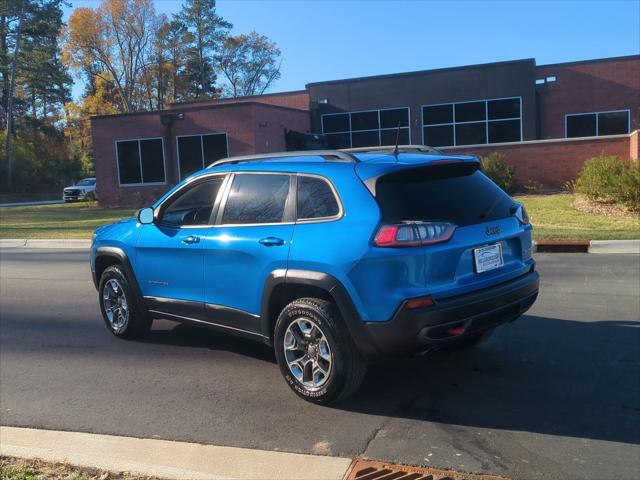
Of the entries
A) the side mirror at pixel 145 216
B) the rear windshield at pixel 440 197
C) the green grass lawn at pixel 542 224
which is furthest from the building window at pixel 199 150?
the rear windshield at pixel 440 197

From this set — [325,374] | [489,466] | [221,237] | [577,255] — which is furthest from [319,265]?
[577,255]

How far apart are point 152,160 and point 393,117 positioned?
1274cm

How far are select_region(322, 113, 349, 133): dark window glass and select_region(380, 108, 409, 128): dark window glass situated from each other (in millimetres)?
2074

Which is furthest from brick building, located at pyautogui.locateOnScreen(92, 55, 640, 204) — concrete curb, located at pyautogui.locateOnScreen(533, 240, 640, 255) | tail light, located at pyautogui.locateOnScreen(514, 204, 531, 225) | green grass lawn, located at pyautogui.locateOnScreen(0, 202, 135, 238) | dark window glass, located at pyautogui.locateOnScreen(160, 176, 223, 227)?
dark window glass, located at pyautogui.locateOnScreen(160, 176, 223, 227)

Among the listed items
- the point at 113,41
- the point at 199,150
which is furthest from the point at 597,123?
the point at 113,41

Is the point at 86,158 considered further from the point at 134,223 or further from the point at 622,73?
the point at 134,223

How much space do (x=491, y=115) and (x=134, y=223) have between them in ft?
90.0

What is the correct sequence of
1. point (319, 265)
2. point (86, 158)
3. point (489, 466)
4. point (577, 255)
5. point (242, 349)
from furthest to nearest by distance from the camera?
1. point (86, 158)
2. point (577, 255)
3. point (242, 349)
4. point (319, 265)
5. point (489, 466)

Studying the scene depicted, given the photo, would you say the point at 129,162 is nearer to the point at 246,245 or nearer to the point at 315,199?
the point at 246,245

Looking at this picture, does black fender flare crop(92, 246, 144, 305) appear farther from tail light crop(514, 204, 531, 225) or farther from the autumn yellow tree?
the autumn yellow tree

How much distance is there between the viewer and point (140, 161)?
28094mm

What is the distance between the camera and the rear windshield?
13.8 feet

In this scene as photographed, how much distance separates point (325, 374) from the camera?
439 cm

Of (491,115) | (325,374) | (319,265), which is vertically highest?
(491,115)
